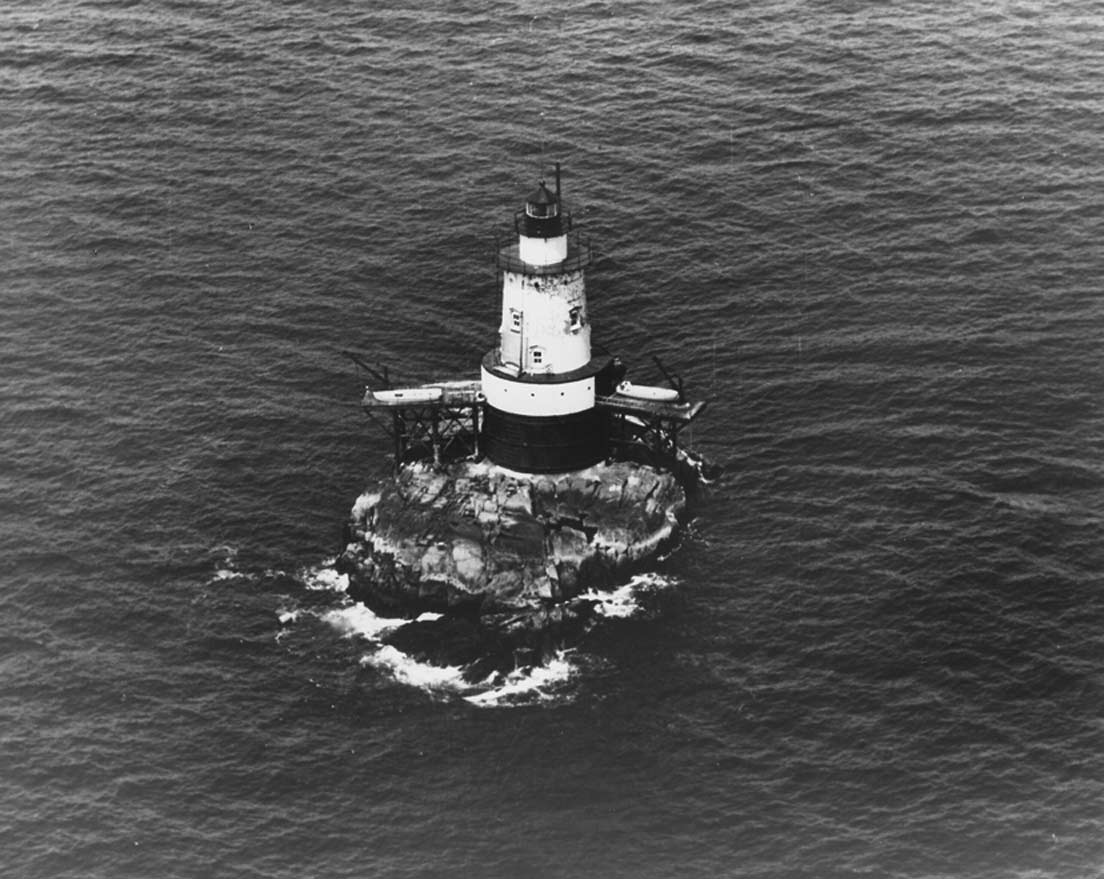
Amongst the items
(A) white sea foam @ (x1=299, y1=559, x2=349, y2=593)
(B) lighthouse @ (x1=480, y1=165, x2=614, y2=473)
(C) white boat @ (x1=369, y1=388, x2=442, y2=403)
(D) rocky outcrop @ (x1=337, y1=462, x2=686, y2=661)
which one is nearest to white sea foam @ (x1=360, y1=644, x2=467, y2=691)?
(D) rocky outcrop @ (x1=337, y1=462, x2=686, y2=661)

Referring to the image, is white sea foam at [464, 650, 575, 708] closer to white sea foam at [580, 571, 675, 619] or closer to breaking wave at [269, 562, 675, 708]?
breaking wave at [269, 562, 675, 708]

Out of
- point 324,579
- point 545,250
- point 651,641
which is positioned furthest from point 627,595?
point 545,250

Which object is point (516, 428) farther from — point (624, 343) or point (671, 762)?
point (671, 762)

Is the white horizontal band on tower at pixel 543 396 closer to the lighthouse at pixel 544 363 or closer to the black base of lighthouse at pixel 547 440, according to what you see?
the lighthouse at pixel 544 363

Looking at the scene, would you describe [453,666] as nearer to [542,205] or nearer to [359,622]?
[359,622]

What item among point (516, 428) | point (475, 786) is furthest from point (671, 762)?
point (516, 428)
